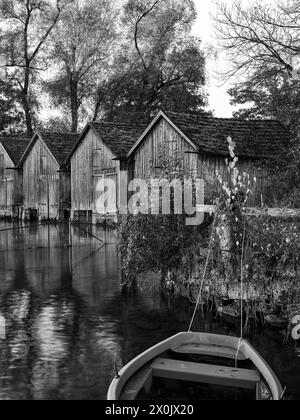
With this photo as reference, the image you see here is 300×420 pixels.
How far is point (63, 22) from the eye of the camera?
2005 inches

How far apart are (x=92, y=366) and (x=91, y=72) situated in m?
43.1

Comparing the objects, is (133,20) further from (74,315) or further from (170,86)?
(74,315)

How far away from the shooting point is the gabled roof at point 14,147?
40547mm

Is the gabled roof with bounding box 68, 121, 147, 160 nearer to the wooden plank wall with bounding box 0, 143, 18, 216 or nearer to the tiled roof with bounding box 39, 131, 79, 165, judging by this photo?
the tiled roof with bounding box 39, 131, 79, 165

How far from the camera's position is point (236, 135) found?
24312 millimetres

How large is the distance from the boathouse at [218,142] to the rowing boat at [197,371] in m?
13.9

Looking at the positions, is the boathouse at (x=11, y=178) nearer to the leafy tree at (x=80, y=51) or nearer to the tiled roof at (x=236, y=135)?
the leafy tree at (x=80, y=51)

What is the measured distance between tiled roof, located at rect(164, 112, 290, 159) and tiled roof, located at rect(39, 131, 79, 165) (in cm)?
1198

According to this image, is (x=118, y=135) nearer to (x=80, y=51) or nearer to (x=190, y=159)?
(x=190, y=159)

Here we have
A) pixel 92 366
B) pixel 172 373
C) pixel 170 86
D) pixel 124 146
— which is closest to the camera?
pixel 172 373

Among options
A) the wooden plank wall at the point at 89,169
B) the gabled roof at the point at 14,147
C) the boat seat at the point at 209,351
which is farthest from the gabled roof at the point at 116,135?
the boat seat at the point at 209,351

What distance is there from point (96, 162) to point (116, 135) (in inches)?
69.4

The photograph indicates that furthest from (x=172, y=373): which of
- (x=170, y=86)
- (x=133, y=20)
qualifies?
(x=133, y=20)

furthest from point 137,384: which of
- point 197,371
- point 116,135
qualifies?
point 116,135
